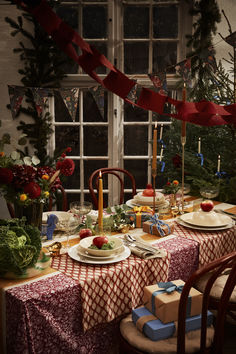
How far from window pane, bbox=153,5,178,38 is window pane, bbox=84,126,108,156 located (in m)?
1.07

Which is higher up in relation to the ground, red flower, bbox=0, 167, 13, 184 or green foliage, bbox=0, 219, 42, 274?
red flower, bbox=0, 167, 13, 184

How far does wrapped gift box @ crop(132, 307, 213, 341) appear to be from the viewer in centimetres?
150

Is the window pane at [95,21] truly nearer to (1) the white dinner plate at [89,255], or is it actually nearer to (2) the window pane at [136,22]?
(2) the window pane at [136,22]

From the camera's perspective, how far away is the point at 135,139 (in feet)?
13.8

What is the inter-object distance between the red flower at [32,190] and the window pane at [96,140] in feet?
8.17

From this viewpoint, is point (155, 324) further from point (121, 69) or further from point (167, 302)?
point (121, 69)

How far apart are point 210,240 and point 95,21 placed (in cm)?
276

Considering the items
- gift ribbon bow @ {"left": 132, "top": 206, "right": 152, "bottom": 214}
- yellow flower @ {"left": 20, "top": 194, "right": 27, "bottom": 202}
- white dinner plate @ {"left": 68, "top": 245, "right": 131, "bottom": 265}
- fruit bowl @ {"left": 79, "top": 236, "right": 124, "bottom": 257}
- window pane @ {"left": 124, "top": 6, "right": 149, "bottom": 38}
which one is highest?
window pane @ {"left": 124, "top": 6, "right": 149, "bottom": 38}

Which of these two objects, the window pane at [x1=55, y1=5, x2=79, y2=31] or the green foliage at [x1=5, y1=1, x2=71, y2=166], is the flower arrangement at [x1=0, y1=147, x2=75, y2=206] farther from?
the window pane at [x1=55, y1=5, x2=79, y2=31]

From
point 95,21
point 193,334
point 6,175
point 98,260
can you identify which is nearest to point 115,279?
point 98,260

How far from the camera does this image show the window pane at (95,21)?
4.00 metres

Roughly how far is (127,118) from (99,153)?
444 millimetres

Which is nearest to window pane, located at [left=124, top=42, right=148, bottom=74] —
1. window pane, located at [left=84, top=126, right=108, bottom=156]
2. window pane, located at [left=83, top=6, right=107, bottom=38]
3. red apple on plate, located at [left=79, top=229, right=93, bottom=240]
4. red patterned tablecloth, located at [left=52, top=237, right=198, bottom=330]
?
window pane, located at [left=83, top=6, right=107, bottom=38]

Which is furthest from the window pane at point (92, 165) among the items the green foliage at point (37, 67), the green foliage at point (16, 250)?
the green foliage at point (16, 250)
